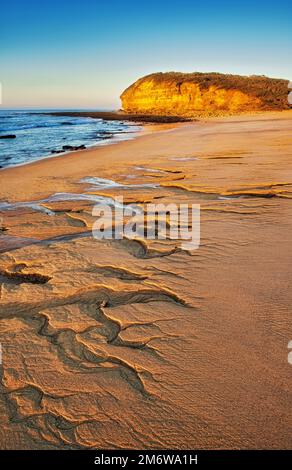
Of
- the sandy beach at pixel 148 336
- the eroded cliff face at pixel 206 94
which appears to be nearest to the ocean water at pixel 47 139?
the sandy beach at pixel 148 336

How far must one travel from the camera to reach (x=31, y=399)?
1490 mm

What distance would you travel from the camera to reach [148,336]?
183 centimetres

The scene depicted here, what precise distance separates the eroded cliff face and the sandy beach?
3962 centimetres

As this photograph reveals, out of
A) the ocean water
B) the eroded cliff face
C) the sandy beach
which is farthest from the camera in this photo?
the eroded cliff face

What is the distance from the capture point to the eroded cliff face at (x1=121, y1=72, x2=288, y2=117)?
43.9 meters

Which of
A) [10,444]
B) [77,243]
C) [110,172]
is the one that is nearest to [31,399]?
[10,444]

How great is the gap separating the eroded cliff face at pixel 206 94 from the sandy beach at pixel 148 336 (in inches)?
1560

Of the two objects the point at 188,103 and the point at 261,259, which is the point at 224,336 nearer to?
the point at 261,259

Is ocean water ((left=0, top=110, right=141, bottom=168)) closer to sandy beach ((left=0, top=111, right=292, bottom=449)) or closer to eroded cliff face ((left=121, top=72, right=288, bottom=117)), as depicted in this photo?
sandy beach ((left=0, top=111, right=292, bottom=449))

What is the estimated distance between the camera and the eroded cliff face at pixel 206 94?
43928 millimetres

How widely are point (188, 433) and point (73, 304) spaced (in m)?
1.18

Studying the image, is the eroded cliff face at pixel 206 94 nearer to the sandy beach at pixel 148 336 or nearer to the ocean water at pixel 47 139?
the ocean water at pixel 47 139

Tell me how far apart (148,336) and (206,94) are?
174 feet

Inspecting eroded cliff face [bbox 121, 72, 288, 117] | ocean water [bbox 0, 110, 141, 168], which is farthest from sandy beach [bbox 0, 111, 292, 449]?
eroded cliff face [bbox 121, 72, 288, 117]
